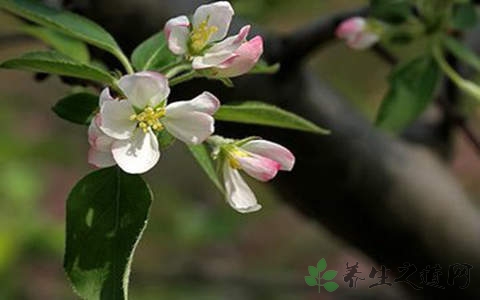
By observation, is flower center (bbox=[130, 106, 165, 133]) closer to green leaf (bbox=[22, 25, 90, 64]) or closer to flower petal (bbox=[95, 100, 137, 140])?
flower petal (bbox=[95, 100, 137, 140])

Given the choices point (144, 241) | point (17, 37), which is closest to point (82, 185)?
point (17, 37)

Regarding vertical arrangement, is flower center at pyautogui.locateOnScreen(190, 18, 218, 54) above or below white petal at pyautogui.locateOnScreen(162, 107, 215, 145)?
above

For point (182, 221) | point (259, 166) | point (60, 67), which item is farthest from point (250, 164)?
point (182, 221)

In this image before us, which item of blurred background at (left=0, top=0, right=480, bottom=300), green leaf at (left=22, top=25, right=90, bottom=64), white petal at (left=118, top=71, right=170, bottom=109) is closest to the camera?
white petal at (left=118, top=71, right=170, bottom=109)

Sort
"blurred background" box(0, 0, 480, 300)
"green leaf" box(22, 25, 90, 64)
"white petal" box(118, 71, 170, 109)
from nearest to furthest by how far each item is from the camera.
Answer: "white petal" box(118, 71, 170, 109) → "green leaf" box(22, 25, 90, 64) → "blurred background" box(0, 0, 480, 300)

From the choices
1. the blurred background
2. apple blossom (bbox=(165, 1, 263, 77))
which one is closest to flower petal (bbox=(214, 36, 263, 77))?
apple blossom (bbox=(165, 1, 263, 77))

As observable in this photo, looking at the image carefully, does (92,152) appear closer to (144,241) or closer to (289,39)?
(289,39)
